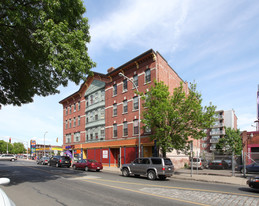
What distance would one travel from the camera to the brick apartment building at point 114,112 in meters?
26.4

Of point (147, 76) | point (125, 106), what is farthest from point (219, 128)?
point (147, 76)

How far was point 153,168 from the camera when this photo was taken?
52.4 ft

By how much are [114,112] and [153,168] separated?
16.3 meters

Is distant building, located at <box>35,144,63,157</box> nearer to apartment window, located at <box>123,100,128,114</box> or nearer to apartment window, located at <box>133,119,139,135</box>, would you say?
apartment window, located at <box>123,100,128,114</box>

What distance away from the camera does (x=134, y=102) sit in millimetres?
27828

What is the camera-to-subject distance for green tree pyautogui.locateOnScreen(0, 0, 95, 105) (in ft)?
38.2

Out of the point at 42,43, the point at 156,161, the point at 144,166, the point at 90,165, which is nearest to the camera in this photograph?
the point at 42,43

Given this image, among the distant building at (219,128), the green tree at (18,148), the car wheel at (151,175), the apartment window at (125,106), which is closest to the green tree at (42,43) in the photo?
the car wheel at (151,175)

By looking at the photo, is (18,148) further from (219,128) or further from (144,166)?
(144,166)

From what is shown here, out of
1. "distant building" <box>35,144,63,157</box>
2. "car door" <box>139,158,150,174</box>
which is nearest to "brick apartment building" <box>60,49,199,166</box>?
"car door" <box>139,158,150,174</box>

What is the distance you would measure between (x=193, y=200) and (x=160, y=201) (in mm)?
1395

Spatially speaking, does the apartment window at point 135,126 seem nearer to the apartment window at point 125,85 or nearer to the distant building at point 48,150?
the apartment window at point 125,85

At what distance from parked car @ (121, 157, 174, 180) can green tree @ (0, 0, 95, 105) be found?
8337mm

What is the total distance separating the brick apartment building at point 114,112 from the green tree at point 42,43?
12617 mm
